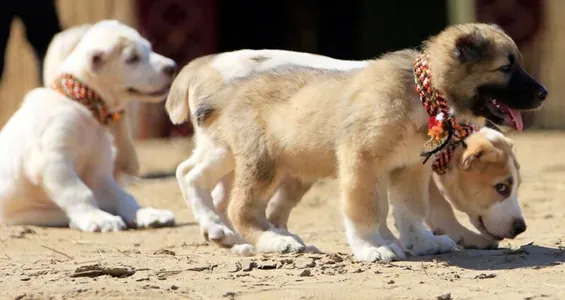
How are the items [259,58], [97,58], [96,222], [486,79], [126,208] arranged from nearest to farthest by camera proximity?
[486,79], [259,58], [96,222], [126,208], [97,58]

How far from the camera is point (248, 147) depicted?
5527 millimetres

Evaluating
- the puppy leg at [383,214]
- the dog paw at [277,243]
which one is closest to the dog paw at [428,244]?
the puppy leg at [383,214]

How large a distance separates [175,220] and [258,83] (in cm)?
180

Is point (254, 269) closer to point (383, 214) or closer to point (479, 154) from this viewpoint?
point (383, 214)

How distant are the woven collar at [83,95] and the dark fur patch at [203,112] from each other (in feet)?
4.94

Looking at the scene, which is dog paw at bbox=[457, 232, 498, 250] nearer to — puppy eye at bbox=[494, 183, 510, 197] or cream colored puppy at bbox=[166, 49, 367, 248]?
puppy eye at bbox=[494, 183, 510, 197]

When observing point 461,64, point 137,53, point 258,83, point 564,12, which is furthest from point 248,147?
point 564,12

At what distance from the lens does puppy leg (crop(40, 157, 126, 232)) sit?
22.0ft

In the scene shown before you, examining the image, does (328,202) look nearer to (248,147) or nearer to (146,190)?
(146,190)

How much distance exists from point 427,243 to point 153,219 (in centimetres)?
214

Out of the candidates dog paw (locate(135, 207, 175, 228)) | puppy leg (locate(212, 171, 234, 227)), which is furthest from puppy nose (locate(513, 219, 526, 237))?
dog paw (locate(135, 207, 175, 228))

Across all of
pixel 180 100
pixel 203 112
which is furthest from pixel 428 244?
pixel 180 100

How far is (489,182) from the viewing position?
221 inches

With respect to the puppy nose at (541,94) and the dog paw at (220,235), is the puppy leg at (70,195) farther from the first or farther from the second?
the puppy nose at (541,94)
